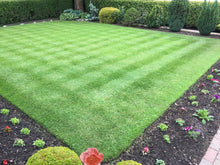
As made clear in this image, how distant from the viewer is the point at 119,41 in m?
10.5

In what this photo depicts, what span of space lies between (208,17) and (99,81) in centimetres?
961

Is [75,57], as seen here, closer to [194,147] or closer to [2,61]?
[2,61]

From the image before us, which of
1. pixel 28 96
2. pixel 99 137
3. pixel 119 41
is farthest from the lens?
pixel 119 41

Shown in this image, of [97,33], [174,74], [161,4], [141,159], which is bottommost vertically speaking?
[141,159]

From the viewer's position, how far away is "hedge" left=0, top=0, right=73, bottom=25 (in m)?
15.9

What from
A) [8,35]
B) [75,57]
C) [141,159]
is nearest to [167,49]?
[75,57]

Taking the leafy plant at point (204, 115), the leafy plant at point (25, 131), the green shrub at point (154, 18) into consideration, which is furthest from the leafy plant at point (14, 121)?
the green shrub at point (154, 18)

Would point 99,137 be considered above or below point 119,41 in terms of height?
below

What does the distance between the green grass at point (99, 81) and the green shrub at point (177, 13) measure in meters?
2.42

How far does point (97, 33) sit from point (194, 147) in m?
10.3

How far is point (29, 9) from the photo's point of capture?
56.8 ft

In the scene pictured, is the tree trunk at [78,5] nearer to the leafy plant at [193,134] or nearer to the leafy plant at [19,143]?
the leafy plant at [19,143]

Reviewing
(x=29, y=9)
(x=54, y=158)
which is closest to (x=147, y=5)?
(x=29, y=9)

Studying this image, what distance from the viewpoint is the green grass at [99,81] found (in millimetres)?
4023
